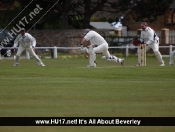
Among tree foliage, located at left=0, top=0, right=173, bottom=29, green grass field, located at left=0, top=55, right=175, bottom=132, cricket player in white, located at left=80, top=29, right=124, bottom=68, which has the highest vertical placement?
tree foliage, located at left=0, top=0, right=173, bottom=29

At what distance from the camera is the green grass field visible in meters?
13.6

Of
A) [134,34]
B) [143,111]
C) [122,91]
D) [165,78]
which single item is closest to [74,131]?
[143,111]

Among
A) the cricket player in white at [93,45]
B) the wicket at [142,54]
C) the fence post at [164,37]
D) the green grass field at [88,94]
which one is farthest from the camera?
the fence post at [164,37]

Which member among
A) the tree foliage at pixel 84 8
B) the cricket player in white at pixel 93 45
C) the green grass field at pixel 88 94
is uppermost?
the tree foliage at pixel 84 8

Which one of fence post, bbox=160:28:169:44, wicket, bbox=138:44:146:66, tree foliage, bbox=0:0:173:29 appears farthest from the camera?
fence post, bbox=160:28:169:44

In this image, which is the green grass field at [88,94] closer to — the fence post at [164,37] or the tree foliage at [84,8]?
the tree foliage at [84,8]

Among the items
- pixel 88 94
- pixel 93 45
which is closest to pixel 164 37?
pixel 93 45

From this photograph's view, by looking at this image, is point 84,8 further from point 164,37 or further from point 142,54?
point 142,54

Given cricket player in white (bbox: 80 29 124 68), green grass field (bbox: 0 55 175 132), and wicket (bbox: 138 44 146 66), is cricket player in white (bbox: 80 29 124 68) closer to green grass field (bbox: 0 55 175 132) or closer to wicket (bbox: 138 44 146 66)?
wicket (bbox: 138 44 146 66)

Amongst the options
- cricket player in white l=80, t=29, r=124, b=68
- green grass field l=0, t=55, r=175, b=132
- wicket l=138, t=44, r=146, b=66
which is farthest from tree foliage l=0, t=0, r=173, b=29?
green grass field l=0, t=55, r=175, b=132

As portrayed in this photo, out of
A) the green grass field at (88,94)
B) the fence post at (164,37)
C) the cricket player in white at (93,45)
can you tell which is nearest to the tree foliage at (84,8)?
the fence post at (164,37)

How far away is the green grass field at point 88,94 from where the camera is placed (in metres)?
13.6

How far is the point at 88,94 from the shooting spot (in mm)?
17125

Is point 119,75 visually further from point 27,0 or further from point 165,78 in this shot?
point 27,0
